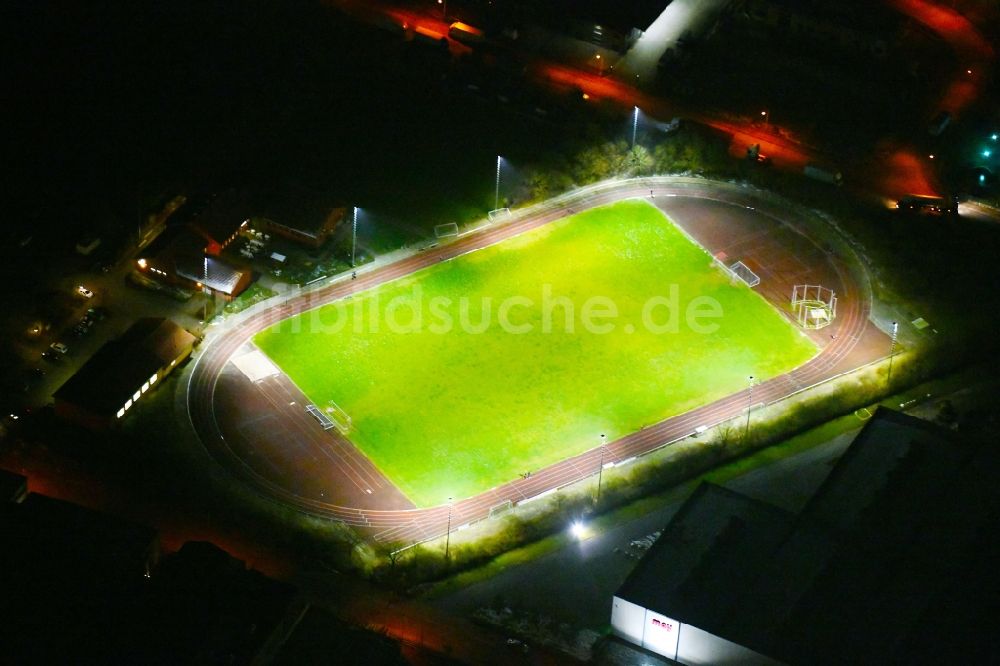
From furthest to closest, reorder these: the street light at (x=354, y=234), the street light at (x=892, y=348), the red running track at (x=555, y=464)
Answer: the street light at (x=354, y=234) < the street light at (x=892, y=348) < the red running track at (x=555, y=464)

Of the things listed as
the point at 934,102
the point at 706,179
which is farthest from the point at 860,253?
the point at 934,102

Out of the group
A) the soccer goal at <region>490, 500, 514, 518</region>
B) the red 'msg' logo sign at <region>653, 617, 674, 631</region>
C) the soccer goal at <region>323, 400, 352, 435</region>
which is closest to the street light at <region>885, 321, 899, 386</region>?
the soccer goal at <region>490, 500, 514, 518</region>

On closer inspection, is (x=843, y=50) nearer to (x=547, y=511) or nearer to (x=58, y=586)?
(x=547, y=511)

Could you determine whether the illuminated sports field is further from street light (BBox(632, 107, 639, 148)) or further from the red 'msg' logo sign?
the red 'msg' logo sign

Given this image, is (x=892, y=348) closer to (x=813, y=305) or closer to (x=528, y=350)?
(x=813, y=305)

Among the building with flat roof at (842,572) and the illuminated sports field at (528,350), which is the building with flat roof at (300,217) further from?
the building with flat roof at (842,572)

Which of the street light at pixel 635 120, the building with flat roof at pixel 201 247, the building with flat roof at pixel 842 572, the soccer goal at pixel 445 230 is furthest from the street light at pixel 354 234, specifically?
the building with flat roof at pixel 842 572
